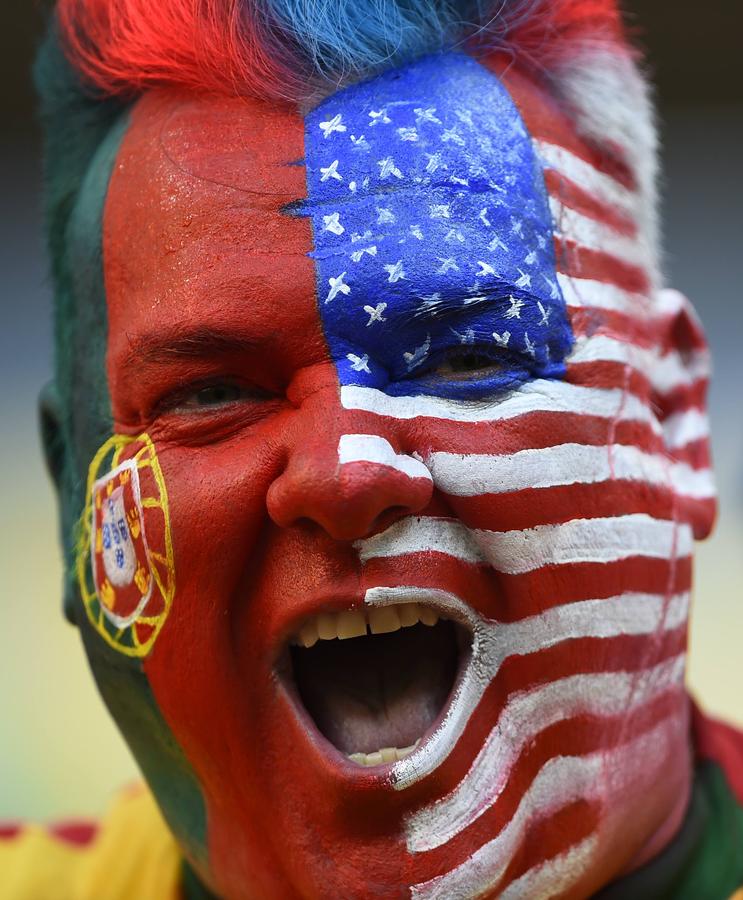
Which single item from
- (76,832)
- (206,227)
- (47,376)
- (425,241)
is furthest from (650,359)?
(47,376)

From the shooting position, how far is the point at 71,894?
76.2 inches

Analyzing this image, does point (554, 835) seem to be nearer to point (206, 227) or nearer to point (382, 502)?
point (382, 502)

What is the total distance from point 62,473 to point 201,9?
716mm

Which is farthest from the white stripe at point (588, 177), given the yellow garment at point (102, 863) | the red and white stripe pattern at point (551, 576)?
the yellow garment at point (102, 863)

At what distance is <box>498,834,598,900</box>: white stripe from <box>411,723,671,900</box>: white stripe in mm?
47

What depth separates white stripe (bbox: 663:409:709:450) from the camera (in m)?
1.62

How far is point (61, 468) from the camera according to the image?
175cm

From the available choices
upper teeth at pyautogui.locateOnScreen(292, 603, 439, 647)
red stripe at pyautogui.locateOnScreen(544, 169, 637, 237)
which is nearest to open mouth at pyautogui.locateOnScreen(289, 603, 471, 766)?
upper teeth at pyautogui.locateOnScreen(292, 603, 439, 647)

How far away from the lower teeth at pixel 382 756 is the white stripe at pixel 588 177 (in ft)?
2.45

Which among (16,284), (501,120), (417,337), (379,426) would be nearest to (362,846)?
(379,426)

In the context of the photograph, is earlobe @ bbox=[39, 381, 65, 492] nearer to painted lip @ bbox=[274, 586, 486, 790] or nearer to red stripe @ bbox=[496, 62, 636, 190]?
painted lip @ bbox=[274, 586, 486, 790]

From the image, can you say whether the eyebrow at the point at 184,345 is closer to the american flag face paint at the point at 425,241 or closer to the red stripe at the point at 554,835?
the american flag face paint at the point at 425,241

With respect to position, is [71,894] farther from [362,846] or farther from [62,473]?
[362,846]

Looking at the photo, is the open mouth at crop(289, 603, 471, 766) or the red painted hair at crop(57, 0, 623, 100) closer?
the open mouth at crop(289, 603, 471, 766)
